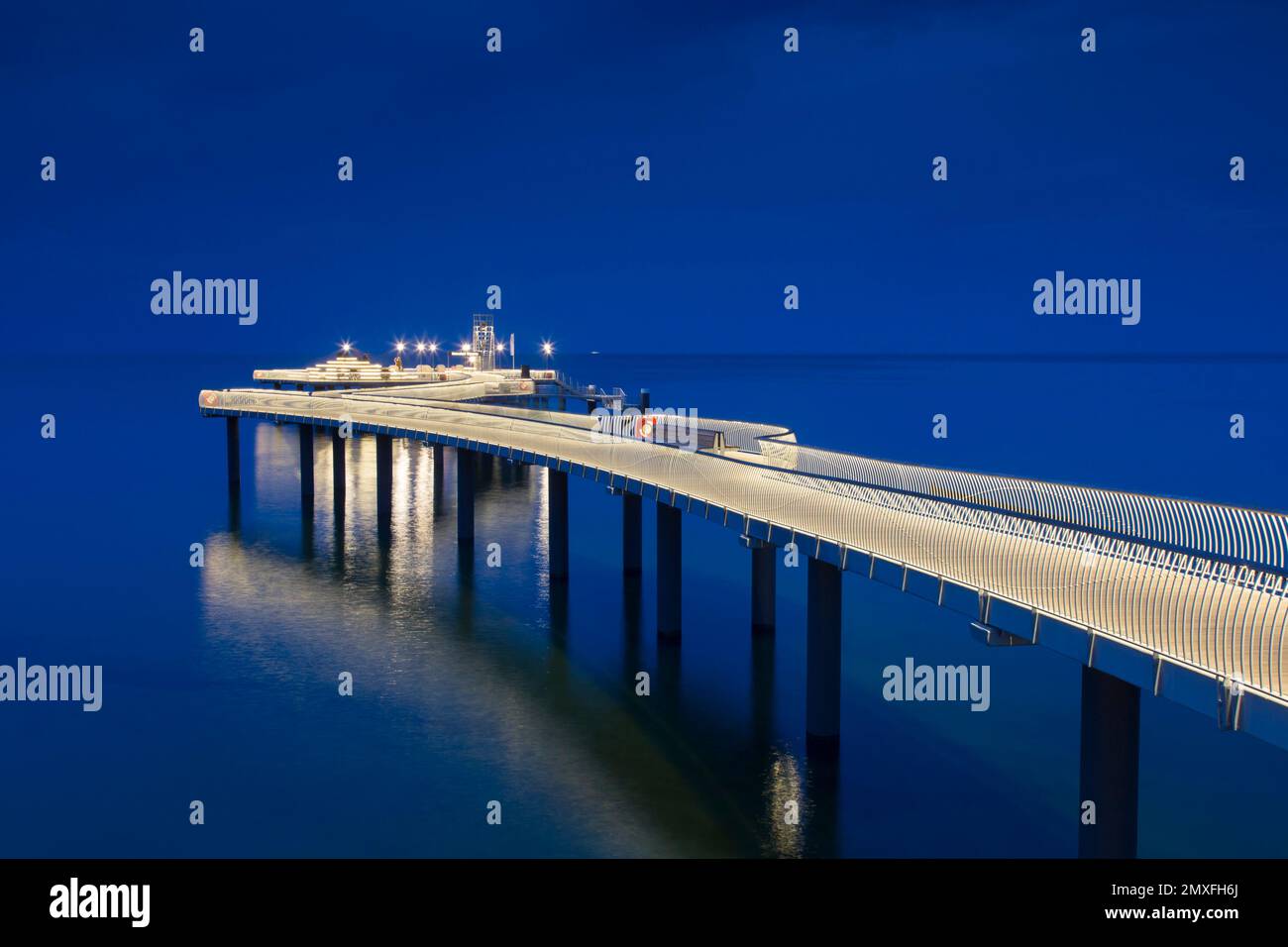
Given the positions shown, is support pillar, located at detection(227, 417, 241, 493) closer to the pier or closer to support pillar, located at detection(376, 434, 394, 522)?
support pillar, located at detection(376, 434, 394, 522)

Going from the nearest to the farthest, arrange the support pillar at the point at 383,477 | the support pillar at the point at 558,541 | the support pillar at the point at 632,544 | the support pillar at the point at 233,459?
the support pillar at the point at 632,544 < the support pillar at the point at 558,541 < the support pillar at the point at 383,477 < the support pillar at the point at 233,459

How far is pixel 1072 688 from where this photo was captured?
2566cm

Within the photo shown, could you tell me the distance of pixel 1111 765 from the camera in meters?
13.6

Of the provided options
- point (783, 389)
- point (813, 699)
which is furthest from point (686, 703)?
point (783, 389)

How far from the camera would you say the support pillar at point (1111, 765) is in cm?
1357

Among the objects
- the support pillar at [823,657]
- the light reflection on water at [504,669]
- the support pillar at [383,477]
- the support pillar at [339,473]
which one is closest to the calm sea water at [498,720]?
the light reflection on water at [504,669]

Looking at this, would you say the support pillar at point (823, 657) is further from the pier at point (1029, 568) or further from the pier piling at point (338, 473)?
the pier piling at point (338, 473)

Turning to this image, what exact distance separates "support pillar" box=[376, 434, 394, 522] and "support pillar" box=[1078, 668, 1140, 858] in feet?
115

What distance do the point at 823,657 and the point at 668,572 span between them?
774cm

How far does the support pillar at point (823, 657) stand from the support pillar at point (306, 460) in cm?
3449

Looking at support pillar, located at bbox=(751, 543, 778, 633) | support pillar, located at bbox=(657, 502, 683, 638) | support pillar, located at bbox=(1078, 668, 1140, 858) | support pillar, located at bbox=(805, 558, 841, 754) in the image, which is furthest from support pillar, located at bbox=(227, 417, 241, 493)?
support pillar, located at bbox=(1078, 668, 1140, 858)

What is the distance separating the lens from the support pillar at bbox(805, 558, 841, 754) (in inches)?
816
